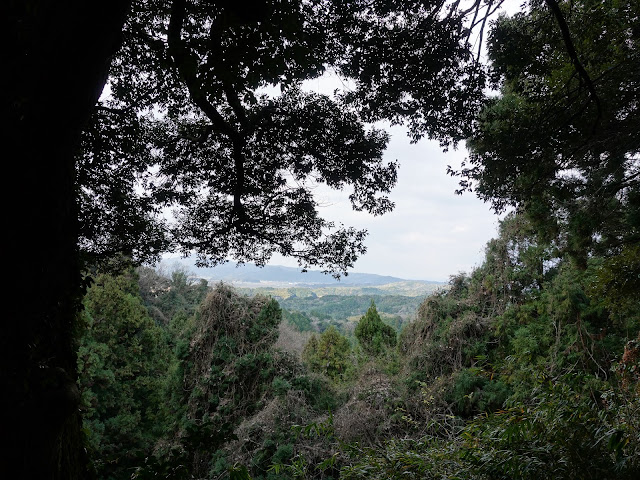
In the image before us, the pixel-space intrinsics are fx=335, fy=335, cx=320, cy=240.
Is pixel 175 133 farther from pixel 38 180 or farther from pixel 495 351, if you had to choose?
pixel 495 351

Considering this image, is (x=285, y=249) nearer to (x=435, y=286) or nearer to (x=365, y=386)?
(x=365, y=386)

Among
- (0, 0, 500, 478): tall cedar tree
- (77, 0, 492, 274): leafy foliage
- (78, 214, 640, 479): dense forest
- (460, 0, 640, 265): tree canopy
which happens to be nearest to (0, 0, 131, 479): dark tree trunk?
(0, 0, 500, 478): tall cedar tree

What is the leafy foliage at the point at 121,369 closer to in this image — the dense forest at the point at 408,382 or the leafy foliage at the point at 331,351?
the dense forest at the point at 408,382

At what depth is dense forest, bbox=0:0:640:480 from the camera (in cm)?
120

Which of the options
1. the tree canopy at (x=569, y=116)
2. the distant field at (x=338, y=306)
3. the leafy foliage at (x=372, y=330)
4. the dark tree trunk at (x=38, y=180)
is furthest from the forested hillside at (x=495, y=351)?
the distant field at (x=338, y=306)

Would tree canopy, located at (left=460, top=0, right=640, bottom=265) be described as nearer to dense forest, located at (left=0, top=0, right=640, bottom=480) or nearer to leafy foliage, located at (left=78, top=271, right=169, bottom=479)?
dense forest, located at (left=0, top=0, right=640, bottom=480)

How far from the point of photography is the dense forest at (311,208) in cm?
120

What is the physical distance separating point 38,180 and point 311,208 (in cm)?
334

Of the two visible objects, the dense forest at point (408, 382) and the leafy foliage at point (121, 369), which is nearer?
the dense forest at point (408, 382)

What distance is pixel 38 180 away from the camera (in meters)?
1.17

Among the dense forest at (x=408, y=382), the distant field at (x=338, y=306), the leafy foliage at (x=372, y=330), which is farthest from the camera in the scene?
the distant field at (x=338, y=306)

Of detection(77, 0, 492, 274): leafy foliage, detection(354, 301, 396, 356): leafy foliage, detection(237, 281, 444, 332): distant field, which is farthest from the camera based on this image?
detection(237, 281, 444, 332): distant field

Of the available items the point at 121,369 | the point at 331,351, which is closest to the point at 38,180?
the point at 121,369

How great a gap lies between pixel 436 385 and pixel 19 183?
7706mm
